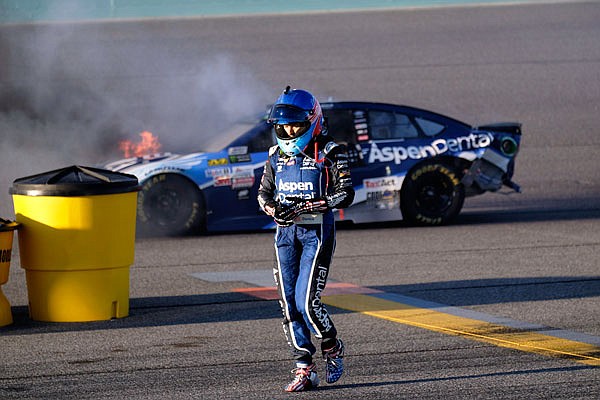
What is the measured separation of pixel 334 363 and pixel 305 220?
891 mm

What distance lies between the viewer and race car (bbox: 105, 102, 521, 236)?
13656 millimetres

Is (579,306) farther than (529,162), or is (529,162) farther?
(529,162)

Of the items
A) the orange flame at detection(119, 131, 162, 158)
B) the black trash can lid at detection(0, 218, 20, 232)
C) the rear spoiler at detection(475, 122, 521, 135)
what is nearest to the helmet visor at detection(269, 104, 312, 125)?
the black trash can lid at detection(0, 218, 20, 232)

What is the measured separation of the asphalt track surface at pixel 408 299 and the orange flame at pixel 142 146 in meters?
4.02

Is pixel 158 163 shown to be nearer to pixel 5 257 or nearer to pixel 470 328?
pixel 5 257

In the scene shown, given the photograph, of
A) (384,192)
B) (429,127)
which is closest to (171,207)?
(384,192)

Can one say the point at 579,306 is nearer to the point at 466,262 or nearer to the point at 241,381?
the point at 466,262

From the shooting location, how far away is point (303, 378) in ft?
23.3

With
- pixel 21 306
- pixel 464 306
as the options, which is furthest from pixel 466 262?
pixel 21 306

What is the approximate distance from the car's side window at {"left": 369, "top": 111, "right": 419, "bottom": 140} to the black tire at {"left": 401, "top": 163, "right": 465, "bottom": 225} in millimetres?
457

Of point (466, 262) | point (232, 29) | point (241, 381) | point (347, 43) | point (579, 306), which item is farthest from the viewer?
point (232, 29)

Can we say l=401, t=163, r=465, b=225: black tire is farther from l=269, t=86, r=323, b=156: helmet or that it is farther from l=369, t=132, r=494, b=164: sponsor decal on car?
l=269, t=86, r=323, b=156: helmet

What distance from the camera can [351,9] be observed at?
1227 inches

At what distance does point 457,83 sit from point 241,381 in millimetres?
16478
